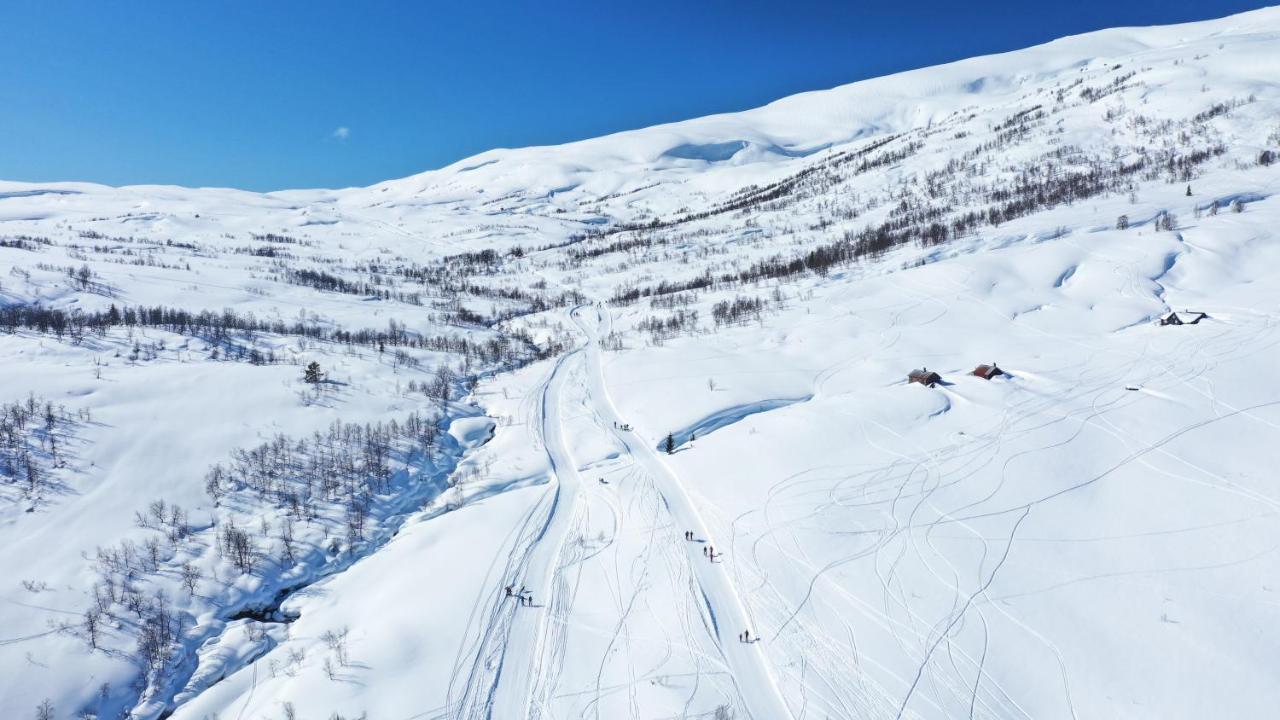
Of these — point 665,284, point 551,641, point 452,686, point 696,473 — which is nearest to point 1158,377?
point 696,473

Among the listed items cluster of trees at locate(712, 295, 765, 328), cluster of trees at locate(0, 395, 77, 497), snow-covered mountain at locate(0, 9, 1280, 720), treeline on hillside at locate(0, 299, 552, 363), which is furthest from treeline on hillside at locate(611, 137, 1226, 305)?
cluster of trees at locate(0, 395, 77, 497)

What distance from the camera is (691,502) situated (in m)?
24.6

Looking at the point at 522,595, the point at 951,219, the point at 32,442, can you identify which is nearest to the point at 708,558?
the point at 522,595

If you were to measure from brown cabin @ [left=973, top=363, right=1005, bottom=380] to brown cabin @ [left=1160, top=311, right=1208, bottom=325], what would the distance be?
12630 mm

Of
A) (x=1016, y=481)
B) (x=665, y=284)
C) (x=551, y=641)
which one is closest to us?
(x=551, y=641)

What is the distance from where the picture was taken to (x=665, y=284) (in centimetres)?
8762

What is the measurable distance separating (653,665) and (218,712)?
40.7ft

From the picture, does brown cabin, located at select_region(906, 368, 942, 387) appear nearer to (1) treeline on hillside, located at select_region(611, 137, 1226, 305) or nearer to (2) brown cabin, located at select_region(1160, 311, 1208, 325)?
(2) brown cabin, located at select_region(1160, 311, 1208, 325)

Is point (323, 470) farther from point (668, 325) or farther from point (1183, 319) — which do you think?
point (1183, 319)

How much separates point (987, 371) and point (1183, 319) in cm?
1512

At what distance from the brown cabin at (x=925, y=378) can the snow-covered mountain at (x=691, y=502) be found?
944mm

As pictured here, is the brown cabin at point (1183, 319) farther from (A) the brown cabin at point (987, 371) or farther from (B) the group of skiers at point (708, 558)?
(B) the group of skiers at point (708, 558)

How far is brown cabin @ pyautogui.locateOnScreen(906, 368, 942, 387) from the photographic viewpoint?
3164 centimetres

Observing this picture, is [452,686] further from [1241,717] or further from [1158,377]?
[1158,377]
